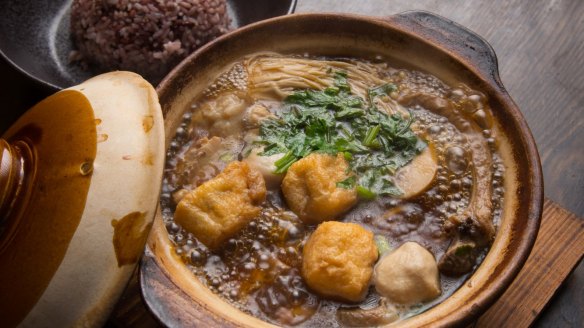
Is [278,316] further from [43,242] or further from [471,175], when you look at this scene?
[471,175]

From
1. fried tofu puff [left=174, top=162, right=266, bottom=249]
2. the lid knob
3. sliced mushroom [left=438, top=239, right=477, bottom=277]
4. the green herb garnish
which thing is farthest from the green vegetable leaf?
the lid knob

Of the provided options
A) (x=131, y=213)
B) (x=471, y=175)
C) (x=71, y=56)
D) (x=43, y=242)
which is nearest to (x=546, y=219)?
(x=471, y=175)

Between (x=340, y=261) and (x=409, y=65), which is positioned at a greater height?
(x=409, y=65)

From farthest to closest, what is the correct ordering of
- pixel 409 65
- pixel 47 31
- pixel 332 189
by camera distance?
1. pixel 47 31
2. pixel 409 65
3. pixel 332 189

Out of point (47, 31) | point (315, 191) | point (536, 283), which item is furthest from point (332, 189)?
point (47, 31)

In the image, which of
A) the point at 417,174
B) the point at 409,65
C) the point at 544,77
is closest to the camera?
the point at 417,174

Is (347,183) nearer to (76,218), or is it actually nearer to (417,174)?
(417,174)
